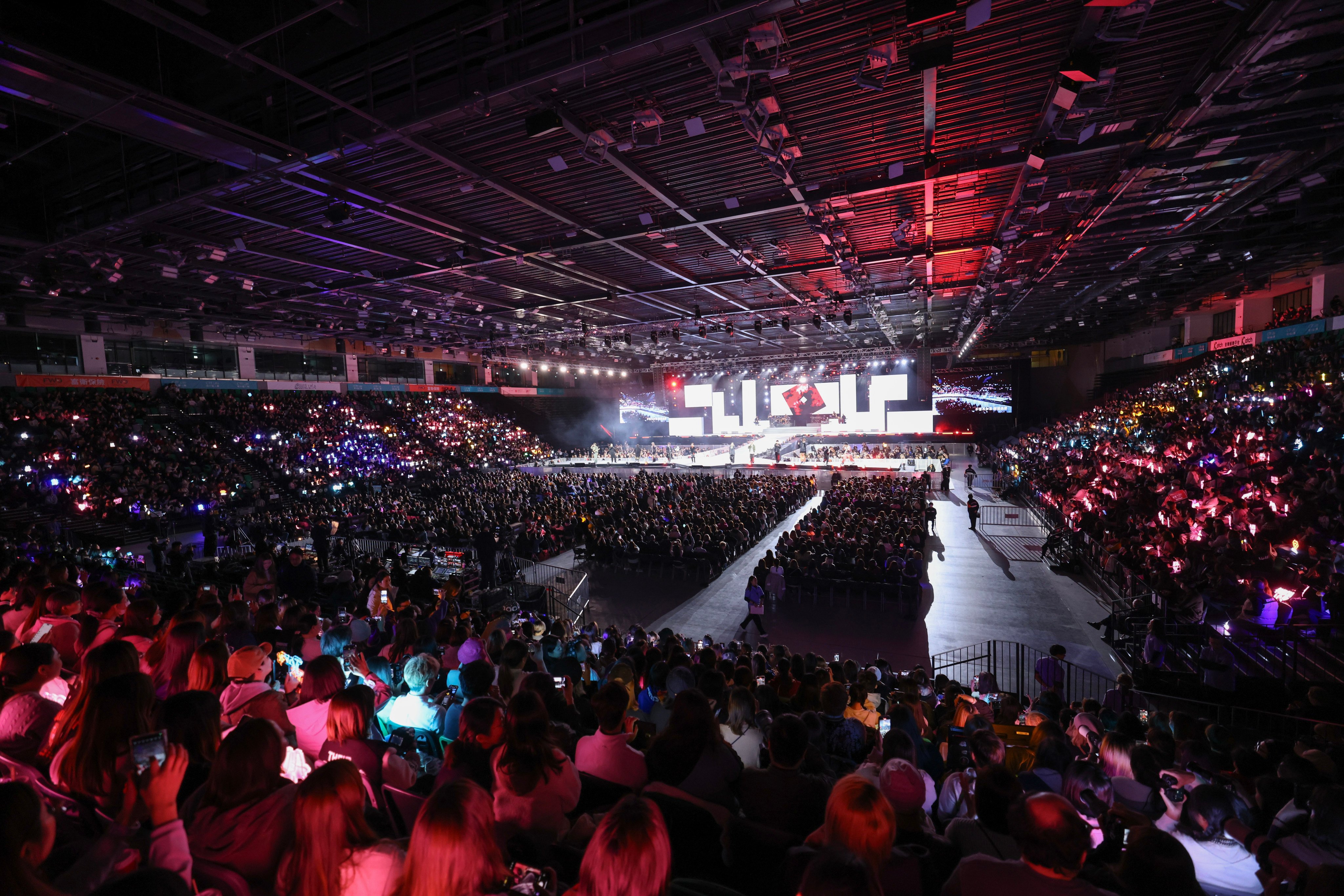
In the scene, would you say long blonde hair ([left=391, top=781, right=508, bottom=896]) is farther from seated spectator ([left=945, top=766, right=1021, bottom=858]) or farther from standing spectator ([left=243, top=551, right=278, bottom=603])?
standing spectator ([left=243, top=551, right=278, bottom=603])

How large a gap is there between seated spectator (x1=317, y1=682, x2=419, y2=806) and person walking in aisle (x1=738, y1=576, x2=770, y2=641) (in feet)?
24.0

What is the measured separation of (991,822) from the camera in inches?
90.0

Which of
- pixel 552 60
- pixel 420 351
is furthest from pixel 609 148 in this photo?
pixel 420 351

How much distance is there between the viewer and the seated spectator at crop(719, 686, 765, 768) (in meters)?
3.18

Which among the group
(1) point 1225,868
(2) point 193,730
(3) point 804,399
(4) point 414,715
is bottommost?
(1) point 1225,868

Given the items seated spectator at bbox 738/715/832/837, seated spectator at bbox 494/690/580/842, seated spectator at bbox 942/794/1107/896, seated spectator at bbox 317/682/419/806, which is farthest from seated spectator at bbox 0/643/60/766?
seated spectator at bbox 942/794/1107/896

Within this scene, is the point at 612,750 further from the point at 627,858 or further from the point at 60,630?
the point at 60,630

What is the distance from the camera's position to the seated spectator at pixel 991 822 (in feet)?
7.23

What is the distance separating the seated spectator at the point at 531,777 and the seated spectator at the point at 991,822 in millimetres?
1567

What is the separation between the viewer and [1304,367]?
13.3 metres

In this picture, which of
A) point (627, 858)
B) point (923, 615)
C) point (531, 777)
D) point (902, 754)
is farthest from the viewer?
point (923, 615)

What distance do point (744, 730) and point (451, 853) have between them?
2.17 meters

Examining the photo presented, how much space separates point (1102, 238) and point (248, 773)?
14.4 m

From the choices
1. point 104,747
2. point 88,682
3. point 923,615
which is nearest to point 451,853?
point 104,747
